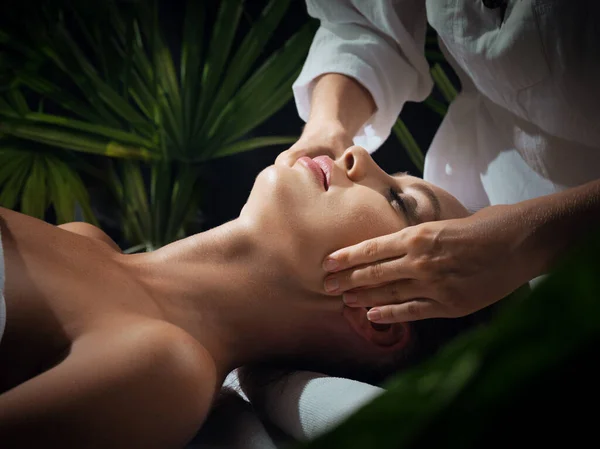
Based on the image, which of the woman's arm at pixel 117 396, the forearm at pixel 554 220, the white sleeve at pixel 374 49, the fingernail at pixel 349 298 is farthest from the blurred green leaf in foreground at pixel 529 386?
the white sleeve at pixel 374 49

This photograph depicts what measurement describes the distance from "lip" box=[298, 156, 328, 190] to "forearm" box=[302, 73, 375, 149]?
152 mm

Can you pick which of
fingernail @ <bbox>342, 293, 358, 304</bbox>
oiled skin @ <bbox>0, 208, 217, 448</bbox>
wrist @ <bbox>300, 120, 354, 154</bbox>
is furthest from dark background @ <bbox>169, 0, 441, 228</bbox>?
oiled skin @ <bbox>0, 208, 217, 448</bbox>

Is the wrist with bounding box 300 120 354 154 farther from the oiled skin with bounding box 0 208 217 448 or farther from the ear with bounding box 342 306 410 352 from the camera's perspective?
the oiled skin with bounding box 0 208 217 448

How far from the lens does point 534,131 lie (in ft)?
3.49

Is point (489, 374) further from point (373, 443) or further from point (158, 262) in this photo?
point (158, 262)

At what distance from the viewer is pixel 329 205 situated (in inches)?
34.1

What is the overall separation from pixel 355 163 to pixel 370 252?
0.18 metres

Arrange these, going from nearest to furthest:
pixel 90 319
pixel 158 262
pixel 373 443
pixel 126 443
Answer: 1. pixel 373 443
2. pixel 126 443
3. pixel 90 319
4. pixel 158 262

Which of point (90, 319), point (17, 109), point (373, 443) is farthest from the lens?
point (17, 109)

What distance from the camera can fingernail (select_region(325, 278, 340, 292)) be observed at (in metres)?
0.85

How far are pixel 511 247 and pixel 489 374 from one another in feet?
2.01

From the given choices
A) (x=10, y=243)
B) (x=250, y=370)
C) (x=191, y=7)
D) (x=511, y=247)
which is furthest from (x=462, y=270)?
(x=191, y=7)

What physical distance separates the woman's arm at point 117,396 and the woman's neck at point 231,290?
0.14 meters

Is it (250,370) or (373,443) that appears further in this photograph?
(250,370)
